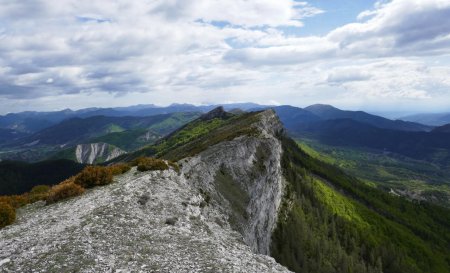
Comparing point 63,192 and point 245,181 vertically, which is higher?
point 63,192

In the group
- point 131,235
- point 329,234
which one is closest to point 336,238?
point 329,234

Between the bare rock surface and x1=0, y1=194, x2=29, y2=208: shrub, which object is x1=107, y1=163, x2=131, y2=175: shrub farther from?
x1=0, y1=194, x2=29, y2=208: shrub

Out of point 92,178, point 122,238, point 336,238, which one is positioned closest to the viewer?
point 122,238

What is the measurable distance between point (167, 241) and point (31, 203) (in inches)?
669

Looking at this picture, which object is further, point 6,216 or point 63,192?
point 63,192

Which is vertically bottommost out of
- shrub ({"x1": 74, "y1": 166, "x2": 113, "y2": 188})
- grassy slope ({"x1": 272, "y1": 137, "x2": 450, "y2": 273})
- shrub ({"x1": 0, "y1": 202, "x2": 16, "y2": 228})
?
grassy slope ({"x1": 272, "y1": 137, "x2": 450, "y2": 273})

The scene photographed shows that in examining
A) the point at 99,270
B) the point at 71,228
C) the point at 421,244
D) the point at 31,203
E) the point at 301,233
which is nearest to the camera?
the point at 99,270

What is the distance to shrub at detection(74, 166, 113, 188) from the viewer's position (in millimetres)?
40688

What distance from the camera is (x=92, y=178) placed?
4084 cm

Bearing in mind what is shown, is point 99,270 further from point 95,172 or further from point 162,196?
point 95,172

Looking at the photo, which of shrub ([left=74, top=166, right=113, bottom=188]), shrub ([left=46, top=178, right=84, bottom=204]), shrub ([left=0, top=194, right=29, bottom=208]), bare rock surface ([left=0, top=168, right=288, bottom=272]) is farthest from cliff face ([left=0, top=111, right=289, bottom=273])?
shrub ([left=74, top=166, right=113, bottom=188])

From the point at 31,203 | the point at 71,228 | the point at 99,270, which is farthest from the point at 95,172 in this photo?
the point at 99,270

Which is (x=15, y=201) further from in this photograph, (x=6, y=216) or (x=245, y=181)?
(x=245, y=181)

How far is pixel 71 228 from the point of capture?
94.4ft
